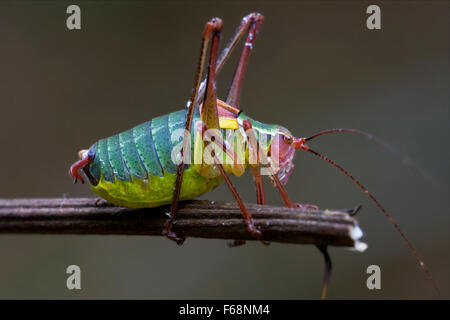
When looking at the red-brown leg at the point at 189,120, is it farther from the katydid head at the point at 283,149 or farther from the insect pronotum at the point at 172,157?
the katydid head at the point at 283,149

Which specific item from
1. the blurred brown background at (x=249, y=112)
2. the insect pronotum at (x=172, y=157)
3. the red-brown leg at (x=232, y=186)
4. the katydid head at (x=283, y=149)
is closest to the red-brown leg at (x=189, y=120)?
the insect pronotum at (x=172, y=157)

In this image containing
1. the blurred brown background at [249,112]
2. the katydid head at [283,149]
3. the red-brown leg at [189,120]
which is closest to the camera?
the red-brown leg at [189,120]

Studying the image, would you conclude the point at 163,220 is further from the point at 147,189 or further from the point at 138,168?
the point at 138,168

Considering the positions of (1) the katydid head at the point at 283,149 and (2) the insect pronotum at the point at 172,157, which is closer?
(2) the insect pronotum at the point at 172,157

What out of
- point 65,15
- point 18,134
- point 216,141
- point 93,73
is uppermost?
point 65,15

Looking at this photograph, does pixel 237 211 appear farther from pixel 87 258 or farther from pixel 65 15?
pixel 65 15

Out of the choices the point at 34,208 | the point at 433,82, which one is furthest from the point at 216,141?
the point at 433,82
